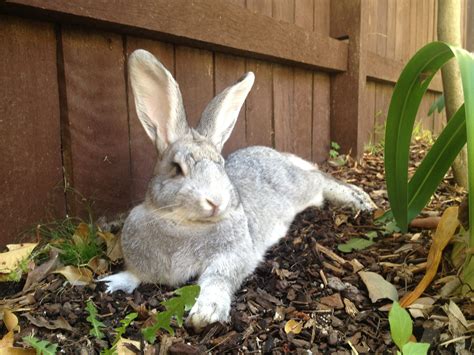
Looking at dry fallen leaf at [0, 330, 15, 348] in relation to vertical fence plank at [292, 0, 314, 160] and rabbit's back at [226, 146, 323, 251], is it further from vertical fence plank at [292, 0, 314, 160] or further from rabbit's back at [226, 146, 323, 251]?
vertical fence plank at [292, 0, 314, 160]

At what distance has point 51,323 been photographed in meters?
1.74

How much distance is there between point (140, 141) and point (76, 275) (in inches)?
42.0

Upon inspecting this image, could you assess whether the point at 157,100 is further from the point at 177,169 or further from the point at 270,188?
the point at 270,188

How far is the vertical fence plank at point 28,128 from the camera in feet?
7.35

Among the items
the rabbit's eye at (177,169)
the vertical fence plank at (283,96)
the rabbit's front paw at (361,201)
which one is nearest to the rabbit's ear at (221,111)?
the rabbit's eye at (177,169)

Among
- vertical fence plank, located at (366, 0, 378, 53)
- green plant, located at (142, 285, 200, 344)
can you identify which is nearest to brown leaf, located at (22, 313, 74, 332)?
green plant, located at (142, 285, 200, 344)

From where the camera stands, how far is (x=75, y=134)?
2559 mm

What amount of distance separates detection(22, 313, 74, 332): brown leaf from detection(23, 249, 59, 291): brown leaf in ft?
1.10

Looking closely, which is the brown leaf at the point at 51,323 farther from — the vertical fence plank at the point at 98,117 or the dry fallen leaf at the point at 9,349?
the vertical fence plank at the point at 98,117

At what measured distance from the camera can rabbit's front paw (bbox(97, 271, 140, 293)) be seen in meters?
2.18

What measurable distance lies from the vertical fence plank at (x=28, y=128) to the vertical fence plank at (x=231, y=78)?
4.38ft

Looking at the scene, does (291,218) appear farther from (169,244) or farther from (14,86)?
(14,86)

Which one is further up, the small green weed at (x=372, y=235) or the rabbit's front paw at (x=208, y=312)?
the rabbit's front paw at (x=208, y=312)

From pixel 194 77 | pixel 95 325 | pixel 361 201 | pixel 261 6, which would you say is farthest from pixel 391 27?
pixel 95 325
